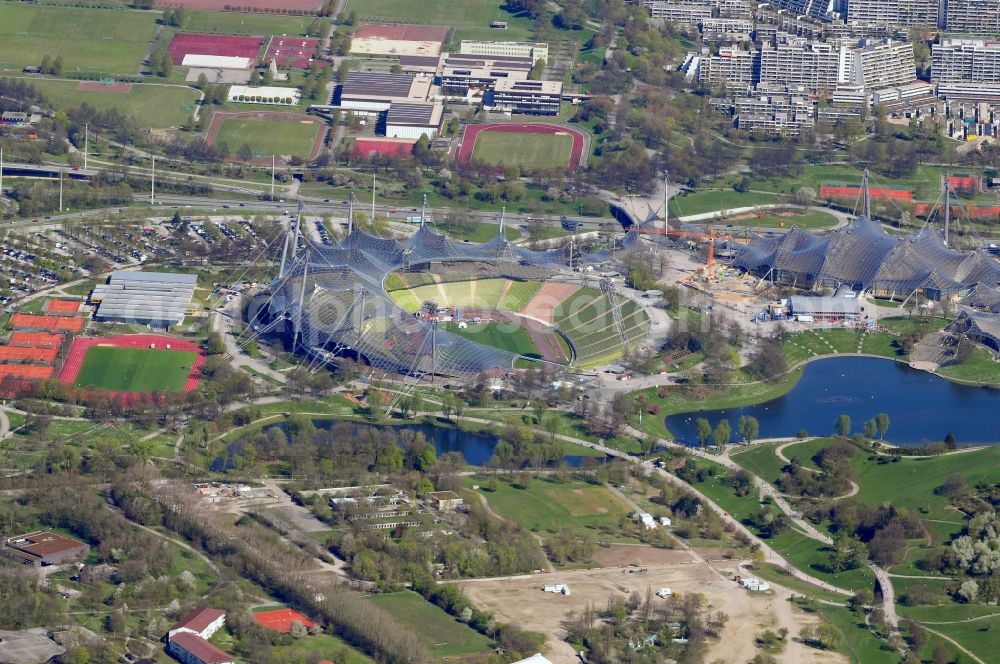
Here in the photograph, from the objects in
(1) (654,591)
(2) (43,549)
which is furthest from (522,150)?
(2) (43,549)

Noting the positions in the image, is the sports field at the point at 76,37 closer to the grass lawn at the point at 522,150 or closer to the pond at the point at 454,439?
the grass lawn at the point at 522,150

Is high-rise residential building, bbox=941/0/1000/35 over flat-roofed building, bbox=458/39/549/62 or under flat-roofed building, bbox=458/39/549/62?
over

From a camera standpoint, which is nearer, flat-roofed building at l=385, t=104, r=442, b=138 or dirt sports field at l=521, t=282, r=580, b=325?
dirt sports field at l=521, t=282, r=580, b=325

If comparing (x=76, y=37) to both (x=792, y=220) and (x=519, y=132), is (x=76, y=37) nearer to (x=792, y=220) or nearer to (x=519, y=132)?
(x=519, y=132)

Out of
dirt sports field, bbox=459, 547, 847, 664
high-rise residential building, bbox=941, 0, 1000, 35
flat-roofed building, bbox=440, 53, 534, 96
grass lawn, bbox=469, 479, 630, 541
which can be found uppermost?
high-rise residential building, bbox=941, 0, 1000, 35

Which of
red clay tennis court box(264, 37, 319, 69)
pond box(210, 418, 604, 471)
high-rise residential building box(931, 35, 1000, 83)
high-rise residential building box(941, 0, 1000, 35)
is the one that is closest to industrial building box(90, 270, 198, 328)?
pond box(210, 418, 604, 471)

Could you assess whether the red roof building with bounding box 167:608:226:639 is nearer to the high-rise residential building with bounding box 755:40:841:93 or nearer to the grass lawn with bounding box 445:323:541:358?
the grass lawn with bounding box 445:323:541:358
